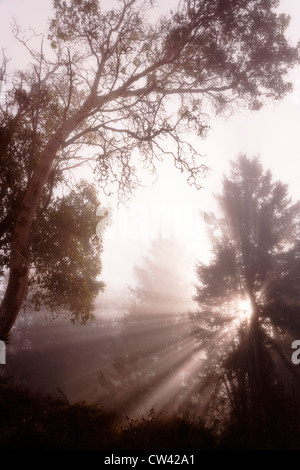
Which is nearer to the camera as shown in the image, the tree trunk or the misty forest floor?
the misty forest floor

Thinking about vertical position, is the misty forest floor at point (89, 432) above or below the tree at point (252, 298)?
below

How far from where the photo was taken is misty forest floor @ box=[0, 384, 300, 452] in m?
5.03

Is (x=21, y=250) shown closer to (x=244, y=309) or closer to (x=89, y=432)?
(x=89, y=432)

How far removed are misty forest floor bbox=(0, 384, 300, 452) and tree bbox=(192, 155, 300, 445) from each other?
251 inches

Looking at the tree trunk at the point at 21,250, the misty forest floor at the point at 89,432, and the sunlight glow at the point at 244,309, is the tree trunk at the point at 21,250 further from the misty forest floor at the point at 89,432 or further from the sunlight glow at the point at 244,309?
the sunlight glow at the point at 244,309

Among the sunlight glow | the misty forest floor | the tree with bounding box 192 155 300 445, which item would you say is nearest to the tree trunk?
the misty forest floor

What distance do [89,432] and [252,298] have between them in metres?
11.4

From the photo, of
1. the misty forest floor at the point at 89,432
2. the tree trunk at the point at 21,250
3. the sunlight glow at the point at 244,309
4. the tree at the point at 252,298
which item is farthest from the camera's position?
the sunlight glow at the point at 244,309

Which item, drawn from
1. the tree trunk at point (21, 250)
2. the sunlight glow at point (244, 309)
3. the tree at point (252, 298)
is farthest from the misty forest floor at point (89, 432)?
the sunlight glow at point (244, 309)

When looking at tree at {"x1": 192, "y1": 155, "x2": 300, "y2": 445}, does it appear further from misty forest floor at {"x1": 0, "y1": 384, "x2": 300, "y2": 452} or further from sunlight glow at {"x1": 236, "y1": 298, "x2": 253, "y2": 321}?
misty forest floor at {"x1": 0, "y1": 384, "x2": 300, "y2": 452}

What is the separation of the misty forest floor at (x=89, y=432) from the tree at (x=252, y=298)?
637cm

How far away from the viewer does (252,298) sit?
48.4 ft

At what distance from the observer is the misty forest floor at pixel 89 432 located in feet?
16.5

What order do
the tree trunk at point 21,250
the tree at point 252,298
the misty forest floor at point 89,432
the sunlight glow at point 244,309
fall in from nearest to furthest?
the misty forest floor at point 89,432
the tree trunk at point 21,250
the tree at point 252,298
the sunlight glow at point 244,309
